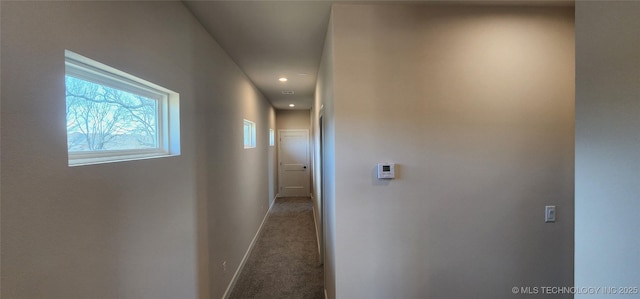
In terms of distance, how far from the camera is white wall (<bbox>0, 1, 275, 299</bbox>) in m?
0.71

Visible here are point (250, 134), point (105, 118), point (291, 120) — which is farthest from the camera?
point (291, 120)

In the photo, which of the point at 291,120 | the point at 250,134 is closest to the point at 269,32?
the point at 250,134

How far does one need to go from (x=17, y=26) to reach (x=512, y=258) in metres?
2.77

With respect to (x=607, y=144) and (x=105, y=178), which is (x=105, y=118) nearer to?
(x=105, y=178)

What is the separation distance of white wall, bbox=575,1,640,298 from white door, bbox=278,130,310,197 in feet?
21.9

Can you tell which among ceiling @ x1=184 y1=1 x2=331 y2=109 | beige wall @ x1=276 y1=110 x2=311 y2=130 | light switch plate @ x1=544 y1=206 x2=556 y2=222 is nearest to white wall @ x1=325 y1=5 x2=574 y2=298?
light switch plate @ x1=544 y1=206 x2=556 y2=222

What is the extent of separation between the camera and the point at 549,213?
5.89 ft

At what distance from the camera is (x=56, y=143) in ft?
2.69

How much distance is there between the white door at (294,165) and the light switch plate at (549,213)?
5.91 meters

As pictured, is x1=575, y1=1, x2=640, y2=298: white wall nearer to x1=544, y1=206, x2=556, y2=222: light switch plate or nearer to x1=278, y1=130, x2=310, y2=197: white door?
x1=544, y1=206, x2=556, y2=222: light switch plate

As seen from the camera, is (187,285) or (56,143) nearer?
(56,143)

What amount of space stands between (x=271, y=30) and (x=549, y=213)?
2.60 meters

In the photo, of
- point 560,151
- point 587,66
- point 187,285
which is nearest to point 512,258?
point 560,151

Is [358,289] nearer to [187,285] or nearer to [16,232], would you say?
[187,285]
